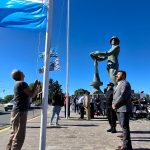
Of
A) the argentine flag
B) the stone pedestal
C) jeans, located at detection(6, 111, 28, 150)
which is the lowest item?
jeans, located at detection(6, 111, 28, 150)

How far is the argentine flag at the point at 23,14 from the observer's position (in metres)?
8.09

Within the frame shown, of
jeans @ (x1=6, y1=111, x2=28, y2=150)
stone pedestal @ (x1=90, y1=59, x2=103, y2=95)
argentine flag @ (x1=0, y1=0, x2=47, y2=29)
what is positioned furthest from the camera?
stone pedestal @ (x1=90, y1=59, x2=103, y2=95)

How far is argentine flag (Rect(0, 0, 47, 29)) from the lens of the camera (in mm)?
8086

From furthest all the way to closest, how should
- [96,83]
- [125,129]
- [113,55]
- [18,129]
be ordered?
[96,83] → [113,55] → [125,129] → [18,129]

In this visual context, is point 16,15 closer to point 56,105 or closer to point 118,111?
point 118,111

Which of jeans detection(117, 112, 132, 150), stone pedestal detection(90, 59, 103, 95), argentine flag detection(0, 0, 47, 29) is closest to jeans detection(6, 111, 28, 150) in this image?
argentine flag detection(0, 0, 47, 29)

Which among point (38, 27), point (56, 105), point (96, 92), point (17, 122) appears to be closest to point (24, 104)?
point (17, 122)

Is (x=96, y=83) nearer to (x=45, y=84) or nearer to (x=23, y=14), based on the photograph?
(x=23, y=14)

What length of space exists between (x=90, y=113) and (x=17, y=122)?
637 inches

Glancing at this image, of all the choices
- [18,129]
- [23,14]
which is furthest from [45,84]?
[23,14]

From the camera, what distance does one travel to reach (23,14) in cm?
812

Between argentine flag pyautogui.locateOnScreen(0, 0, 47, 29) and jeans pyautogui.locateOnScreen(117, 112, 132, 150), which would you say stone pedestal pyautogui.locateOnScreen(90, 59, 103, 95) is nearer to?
jeans pyautogui.locateOnScreen(117, 112, 132, 150)

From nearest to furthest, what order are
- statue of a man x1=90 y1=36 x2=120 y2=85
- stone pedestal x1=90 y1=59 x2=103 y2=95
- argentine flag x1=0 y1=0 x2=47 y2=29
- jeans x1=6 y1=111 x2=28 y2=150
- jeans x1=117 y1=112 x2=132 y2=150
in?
1. jeans x1=6 y1=111 x2=28 y2=150
2. argentine flag x1=0 y1=0 x2=47 y2=29
3. jeans x1=117 y1=112 x2=132 y2=150
4. statue of a man x1=90 y1=36 x2=120 y2=85
5. stone pedestal x1=90 y1=59 x2=103 y2=95

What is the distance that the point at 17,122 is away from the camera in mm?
7719
